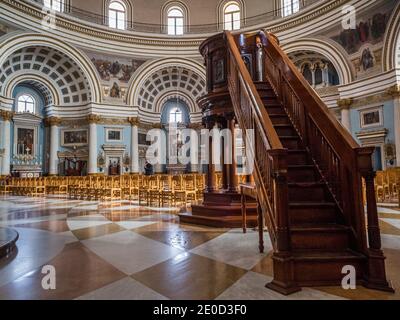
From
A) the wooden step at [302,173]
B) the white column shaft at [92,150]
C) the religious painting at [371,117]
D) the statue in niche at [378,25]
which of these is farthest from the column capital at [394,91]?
the white column shaft at [92,150]

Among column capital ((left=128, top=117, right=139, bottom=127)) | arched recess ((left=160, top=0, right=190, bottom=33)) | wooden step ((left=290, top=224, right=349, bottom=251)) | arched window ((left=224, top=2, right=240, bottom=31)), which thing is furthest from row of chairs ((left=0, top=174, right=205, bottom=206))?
arched window ((left=224, top=2, right=240, bottom=31))

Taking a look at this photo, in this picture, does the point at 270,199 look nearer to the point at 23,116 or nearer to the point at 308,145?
the point at 308,145

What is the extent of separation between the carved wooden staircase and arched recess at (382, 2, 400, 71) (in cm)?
1552

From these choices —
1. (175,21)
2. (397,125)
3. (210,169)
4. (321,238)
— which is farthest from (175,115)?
(321,238)

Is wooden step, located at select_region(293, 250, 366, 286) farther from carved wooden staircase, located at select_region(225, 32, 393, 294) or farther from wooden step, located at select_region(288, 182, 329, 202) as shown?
wooden step, located at select_region(288, 182, 329, 202)

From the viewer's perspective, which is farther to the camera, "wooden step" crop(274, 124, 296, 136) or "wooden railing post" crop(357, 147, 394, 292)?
"wooden step" crop(274, 124, 296, 136)

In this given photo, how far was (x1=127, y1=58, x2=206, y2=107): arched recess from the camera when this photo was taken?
25.0 m

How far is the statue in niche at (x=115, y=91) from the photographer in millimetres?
24281

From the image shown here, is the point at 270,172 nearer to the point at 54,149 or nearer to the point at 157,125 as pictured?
the point at 54,149

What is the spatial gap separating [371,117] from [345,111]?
6.23ft

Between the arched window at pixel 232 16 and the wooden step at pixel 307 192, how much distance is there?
83.1 ft

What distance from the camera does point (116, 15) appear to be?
25016 millimetres
